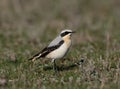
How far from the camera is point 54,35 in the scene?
1936 cm

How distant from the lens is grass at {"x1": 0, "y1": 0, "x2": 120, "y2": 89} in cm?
1118

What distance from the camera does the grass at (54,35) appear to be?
11.2m

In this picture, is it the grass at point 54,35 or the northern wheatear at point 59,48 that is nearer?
the grass at point 54,35

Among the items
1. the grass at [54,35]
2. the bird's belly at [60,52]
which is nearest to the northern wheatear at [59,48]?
the bird's belly at [60,52]

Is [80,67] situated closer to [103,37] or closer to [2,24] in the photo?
[103,37]

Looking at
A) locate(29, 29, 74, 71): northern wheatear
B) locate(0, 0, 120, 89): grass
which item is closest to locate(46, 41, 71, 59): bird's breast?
locate(29, 29, 74, 71): northern wheatear

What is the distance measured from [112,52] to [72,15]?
9900 mm

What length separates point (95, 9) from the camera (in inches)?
997

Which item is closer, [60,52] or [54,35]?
[60,52]

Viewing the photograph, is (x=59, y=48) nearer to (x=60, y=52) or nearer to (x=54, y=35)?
(x=60, y=52)

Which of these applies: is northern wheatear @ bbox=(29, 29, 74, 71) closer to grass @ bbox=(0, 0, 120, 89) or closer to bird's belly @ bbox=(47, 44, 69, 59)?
bird's belly @ bbox=(47, 44, 69, 59)

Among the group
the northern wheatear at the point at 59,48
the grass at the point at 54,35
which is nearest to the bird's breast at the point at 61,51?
the northern wheatear at the point at 59,48

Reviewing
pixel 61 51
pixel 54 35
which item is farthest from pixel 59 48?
pixel 54 35

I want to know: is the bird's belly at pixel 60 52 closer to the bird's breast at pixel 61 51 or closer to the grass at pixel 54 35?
the bird's breast at pixel 61 51
